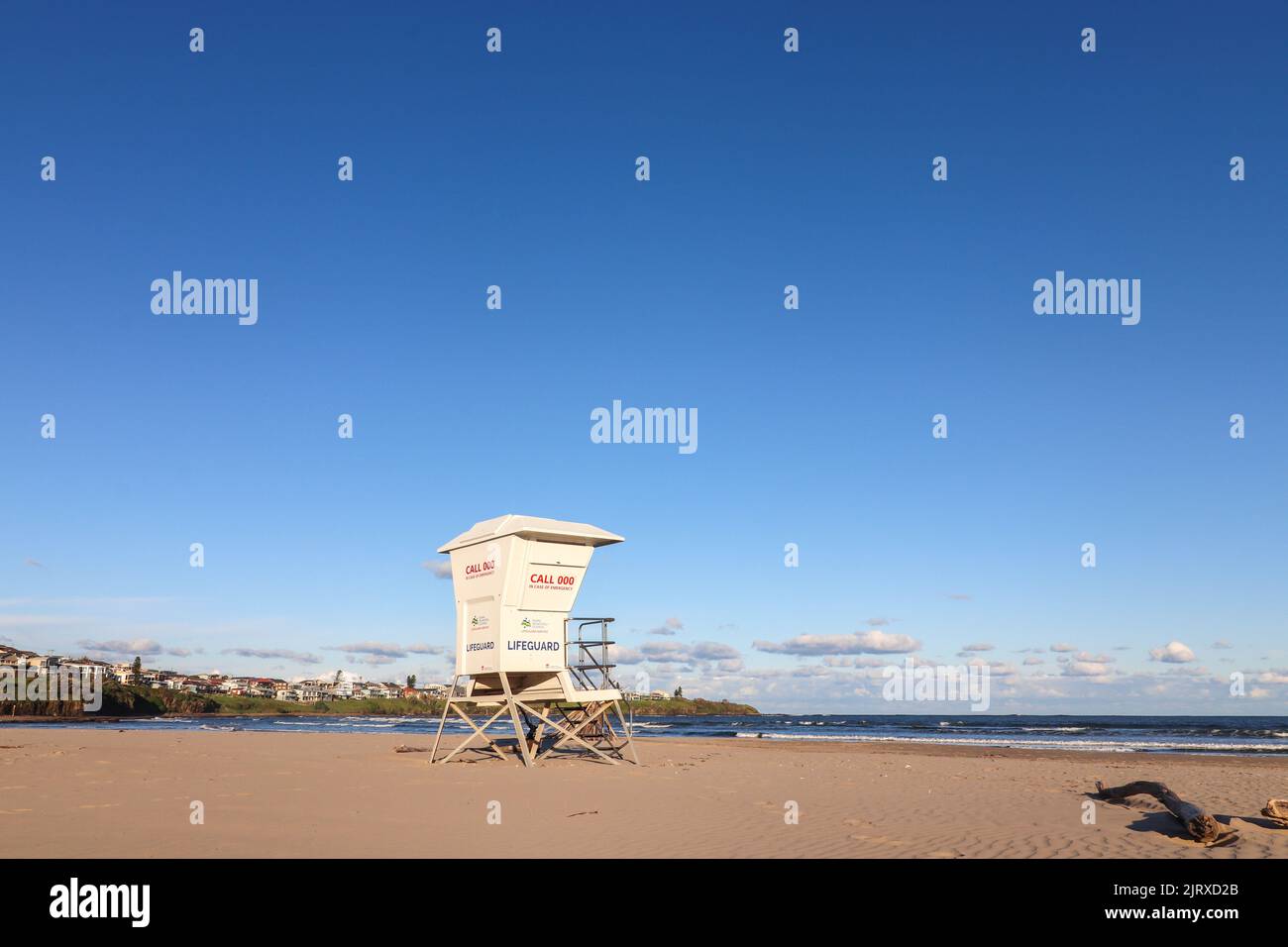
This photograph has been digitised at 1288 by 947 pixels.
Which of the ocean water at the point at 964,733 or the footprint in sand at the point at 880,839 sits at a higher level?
the footprint in sand at the point at 880,839

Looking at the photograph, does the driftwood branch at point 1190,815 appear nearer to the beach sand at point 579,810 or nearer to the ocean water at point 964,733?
the beach sand at point 579,810

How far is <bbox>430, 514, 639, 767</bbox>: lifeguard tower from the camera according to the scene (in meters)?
18.2

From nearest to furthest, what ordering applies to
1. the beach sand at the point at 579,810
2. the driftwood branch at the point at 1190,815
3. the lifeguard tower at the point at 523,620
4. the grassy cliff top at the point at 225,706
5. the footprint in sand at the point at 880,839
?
the beach sand at the point at 579,810, the driftwood branch at the point at 1190,815, the footprint in sand at the point at 880,839, the lifeguard tower at the point at 523,620, the grassy cliff top at the point at 225,706

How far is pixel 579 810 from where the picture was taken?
37.9ft

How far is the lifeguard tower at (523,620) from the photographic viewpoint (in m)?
18.2

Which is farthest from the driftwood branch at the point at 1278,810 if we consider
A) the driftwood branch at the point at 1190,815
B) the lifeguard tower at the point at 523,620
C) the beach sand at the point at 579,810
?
the lifeguard tower at the point at 523,620

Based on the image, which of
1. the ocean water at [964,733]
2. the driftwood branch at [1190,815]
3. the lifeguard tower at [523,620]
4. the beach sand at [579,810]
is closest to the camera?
the beach sand at [579,810]

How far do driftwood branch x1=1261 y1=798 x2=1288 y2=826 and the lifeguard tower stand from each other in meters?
11.4

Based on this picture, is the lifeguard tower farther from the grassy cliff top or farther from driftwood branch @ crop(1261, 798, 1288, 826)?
the grassy cliff top

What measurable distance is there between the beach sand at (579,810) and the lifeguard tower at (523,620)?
56.1 inches

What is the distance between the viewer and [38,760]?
1873 centimetres

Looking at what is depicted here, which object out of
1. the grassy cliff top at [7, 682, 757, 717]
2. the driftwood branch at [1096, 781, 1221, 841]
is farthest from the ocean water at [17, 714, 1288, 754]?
the driftwood branch at [1096, 781, 1221, 841]

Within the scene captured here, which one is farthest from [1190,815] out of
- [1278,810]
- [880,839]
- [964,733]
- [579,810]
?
[964,733]
